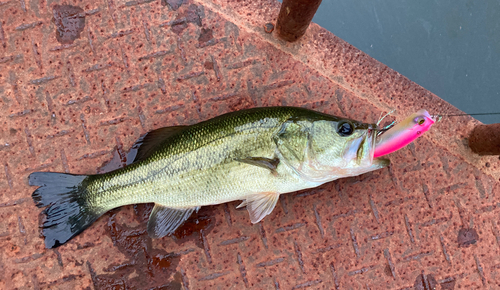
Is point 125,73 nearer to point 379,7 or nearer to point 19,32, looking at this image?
point 19,32

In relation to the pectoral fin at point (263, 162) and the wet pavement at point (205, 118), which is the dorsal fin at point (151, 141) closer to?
the wet pavement at point (205, 118)

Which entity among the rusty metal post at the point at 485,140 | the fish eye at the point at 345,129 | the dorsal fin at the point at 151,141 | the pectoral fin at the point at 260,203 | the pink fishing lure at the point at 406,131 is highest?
the dorsal fin at the point at 151,141

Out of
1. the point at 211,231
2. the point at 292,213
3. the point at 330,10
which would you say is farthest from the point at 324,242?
the point at 330,10

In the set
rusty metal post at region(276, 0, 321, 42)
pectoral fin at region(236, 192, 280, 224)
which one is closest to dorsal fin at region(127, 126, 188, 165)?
pectoral fin at region(236, 192, 280, 224)

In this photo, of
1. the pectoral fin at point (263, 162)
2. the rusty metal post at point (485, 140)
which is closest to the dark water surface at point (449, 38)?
the rusty metal post at point (485, 140)

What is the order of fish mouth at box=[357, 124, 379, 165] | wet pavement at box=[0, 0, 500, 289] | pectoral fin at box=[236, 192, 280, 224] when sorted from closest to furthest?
fish mouth at box=[357, 124, 379, 165] < pectoral fin at box=[236, 192, 280, 224] < wet pavement at box=[0, 0, 500, 289]

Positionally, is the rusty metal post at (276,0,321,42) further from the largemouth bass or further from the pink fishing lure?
the pink fishing lure

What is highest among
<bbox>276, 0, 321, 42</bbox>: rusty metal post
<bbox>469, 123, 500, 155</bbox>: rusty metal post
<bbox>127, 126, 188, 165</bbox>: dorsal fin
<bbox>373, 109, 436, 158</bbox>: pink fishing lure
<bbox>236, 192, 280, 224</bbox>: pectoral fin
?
<bbox>276, 0, 321, 42</bbox>: rusty metal post
